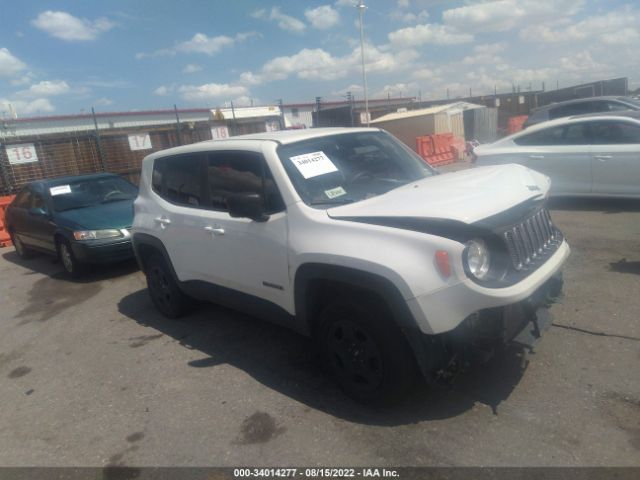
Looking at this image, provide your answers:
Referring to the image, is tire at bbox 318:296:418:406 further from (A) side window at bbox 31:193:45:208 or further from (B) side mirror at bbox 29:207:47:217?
(A) side window at bbox 31:193:45:208

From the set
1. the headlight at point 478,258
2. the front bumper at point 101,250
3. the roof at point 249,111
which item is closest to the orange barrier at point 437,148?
the front bumper at point 101,250

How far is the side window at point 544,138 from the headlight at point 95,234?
6978 mm

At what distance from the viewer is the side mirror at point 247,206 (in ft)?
11.4

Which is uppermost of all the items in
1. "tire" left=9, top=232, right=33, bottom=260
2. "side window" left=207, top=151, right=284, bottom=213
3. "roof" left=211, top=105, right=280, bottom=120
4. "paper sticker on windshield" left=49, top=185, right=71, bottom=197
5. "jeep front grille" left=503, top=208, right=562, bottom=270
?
"roof" left=211, top=105, right=280, bottom=120

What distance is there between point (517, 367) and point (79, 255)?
6191 mm

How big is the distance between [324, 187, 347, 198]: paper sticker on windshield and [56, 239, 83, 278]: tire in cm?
535

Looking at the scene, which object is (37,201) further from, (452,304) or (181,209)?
(452,304)

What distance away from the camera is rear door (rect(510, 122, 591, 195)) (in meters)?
8.13

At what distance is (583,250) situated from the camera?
611 centimetres

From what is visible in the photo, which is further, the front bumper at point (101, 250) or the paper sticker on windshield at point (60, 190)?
the paper sticker on windshield at point (60, 190)

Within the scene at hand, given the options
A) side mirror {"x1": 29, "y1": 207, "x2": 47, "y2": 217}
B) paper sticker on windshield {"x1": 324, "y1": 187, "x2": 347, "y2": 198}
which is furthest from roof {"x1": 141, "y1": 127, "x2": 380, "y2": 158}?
side mirror {"x1": 29, "y1": 207, "x2": 47, "y2": 217}

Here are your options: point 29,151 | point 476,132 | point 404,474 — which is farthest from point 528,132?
point 476,132

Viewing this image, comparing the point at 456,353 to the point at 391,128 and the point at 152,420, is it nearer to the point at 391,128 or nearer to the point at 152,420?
the point at 152,420

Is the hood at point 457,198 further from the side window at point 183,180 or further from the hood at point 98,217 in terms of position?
the hood at point 98,217
